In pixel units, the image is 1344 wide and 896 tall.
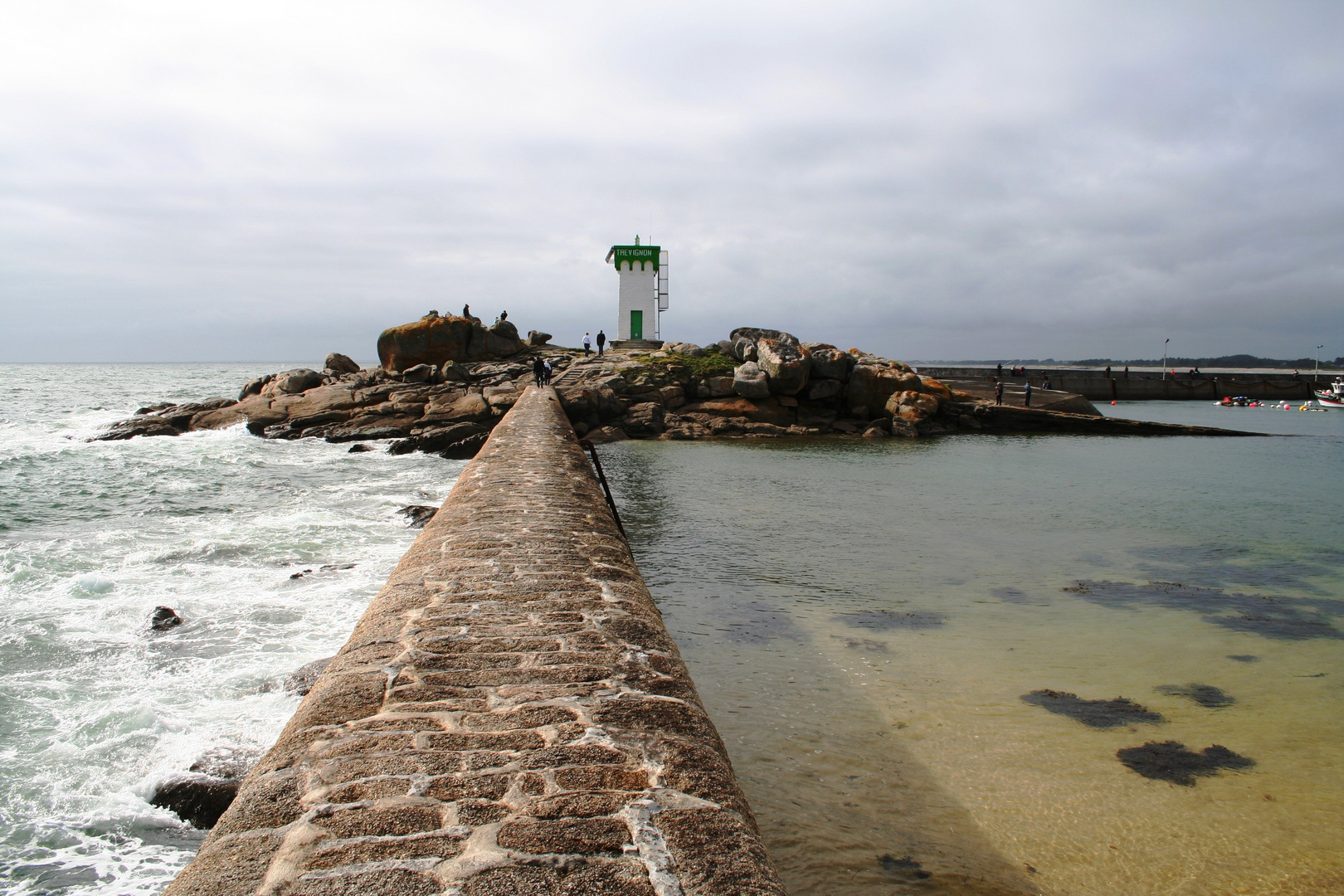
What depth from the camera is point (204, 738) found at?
4875 millimetres

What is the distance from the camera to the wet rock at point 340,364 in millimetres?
37531

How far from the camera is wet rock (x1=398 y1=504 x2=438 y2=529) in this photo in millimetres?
11703

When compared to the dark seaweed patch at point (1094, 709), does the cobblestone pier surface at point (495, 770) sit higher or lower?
higher

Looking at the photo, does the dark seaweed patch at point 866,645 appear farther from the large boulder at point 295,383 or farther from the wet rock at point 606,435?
the large boulder at point 295,383

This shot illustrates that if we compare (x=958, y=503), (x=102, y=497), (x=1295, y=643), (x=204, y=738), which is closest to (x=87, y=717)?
(x=204, y=738)

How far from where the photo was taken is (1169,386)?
2256 inches

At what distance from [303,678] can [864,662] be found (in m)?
4.42

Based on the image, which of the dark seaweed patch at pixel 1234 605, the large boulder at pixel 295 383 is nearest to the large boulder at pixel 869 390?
the dark seaweed patch at pixel 1234 605

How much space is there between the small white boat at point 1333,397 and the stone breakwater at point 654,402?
2407 cm

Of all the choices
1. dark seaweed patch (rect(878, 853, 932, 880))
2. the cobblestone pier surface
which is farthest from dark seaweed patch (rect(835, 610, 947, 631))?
the cobblestone pier surface

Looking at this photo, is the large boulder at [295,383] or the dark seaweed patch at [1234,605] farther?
the large boulder at [295,383]

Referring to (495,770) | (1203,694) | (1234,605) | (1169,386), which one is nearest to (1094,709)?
(1203,694)

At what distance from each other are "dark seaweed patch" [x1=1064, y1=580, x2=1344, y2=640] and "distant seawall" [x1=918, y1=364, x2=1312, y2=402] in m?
48.9

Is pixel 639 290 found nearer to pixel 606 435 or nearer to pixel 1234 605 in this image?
pixel 606 435
